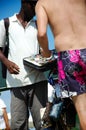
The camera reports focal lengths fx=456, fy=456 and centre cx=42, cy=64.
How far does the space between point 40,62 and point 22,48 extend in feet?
0.96

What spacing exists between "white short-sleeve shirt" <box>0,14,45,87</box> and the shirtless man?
82 centimetres

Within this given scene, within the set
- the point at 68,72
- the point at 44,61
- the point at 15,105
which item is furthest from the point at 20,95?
the point at 68,72

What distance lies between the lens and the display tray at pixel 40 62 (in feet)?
12.6

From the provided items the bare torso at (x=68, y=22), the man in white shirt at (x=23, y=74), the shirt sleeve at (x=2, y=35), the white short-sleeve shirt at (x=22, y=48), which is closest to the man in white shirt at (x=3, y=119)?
the man in white shirt at (x=23, y=74)

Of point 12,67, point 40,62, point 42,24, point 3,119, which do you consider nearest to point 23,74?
point 12,67

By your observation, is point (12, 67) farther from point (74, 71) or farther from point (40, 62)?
point (74, 71)

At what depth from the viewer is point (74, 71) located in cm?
338

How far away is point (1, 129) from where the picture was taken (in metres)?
4.61

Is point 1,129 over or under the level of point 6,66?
under

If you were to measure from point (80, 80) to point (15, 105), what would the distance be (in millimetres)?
1132

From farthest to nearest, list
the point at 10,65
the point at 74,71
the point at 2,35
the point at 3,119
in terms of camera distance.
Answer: the point at 3,119 < the point at 2,35 < the point at 10,65 < the point at 74,71

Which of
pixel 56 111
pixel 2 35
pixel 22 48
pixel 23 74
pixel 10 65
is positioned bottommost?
pixel 56 111

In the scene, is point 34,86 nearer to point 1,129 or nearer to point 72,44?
point 1,129

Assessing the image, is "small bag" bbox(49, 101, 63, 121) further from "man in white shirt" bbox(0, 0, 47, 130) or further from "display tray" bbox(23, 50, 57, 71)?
"man in white shirt" bbox(0, 0, 47, 130)
